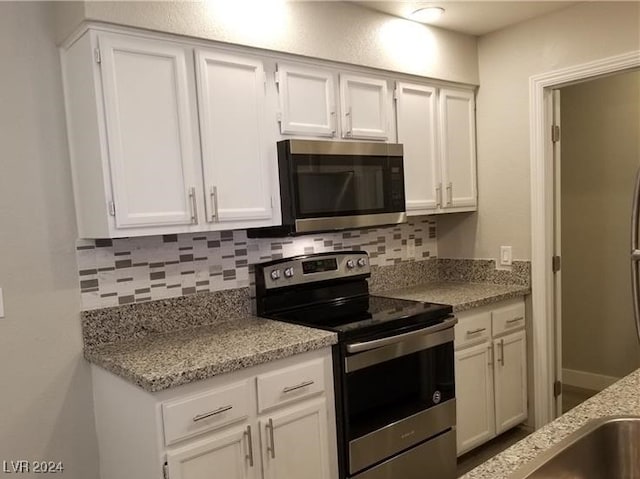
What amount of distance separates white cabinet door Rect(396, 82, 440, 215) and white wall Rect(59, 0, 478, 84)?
12 centimetres

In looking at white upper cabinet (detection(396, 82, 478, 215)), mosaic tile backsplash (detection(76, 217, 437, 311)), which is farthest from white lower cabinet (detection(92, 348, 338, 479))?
white upper cabinet (detection(396, 82, 478, 215))

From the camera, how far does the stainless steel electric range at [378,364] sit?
2078mm

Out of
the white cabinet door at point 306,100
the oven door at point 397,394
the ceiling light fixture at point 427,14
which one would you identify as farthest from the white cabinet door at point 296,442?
the ceiling light fixture at point 427,14

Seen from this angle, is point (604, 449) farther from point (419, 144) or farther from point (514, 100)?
point (514, 100)

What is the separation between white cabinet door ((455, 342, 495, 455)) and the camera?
261cm

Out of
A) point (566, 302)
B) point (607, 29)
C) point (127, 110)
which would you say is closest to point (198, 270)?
point (127, 110)

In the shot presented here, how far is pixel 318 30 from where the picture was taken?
238 cm

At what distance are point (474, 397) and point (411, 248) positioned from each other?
997 millimetres

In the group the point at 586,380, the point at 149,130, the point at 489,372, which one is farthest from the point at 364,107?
the point at 586,380

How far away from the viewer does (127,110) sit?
1872 mm

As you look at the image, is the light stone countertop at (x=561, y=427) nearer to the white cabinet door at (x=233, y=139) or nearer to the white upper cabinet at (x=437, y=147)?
the white cabinet door at (x=233, y=139)

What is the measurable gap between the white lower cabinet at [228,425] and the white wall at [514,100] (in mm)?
1588

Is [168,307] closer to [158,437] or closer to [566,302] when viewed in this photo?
[158,437]

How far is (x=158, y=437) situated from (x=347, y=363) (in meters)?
0.77
